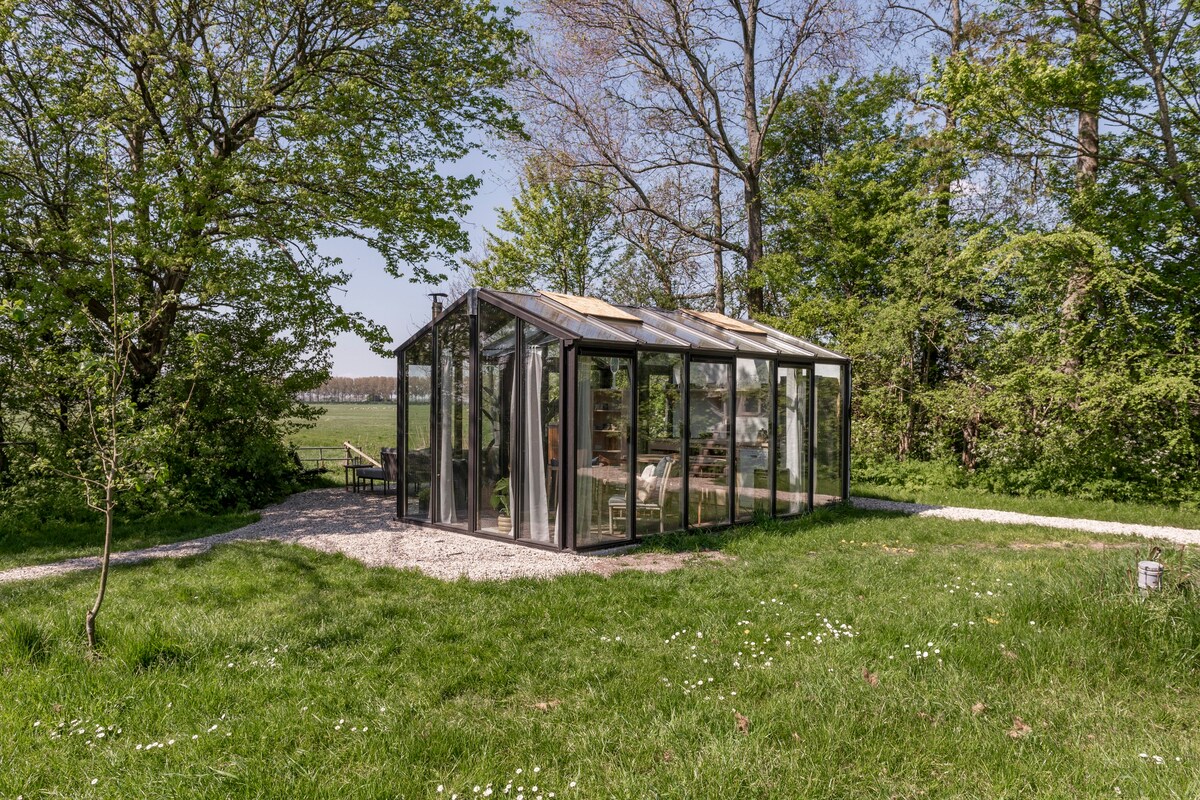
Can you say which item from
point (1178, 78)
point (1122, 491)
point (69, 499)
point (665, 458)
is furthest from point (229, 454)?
point (1178, 78)

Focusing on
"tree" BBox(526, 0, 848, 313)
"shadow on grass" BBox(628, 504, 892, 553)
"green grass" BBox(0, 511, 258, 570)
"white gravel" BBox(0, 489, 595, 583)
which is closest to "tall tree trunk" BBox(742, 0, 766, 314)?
"tree" BBox(526, 0, 848, 313)

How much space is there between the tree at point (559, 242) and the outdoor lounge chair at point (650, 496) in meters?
12.4

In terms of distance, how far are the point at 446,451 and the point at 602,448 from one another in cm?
232

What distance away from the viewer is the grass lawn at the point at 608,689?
3.04m

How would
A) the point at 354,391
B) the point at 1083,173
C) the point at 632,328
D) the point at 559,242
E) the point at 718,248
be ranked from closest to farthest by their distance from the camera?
the point at 632,328 → the point at 1083,173 → the point at 718,248 → the point at 354,391 → the point at 559,242

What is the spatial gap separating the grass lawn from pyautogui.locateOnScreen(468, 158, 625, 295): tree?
15.1 metres

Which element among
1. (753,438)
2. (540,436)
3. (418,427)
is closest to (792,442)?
(753,438)

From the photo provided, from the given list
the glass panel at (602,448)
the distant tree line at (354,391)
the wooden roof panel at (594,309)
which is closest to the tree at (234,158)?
the distant tree line at (354,391)

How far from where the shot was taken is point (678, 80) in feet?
54.9

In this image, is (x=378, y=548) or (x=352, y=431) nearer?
(x=378, y=548)

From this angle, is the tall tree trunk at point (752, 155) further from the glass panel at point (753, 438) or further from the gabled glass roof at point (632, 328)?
the glass panel at point (753, 438)

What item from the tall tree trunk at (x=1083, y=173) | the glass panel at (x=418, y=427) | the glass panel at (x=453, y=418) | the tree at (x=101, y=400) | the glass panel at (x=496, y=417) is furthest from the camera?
the tall tree trunk at (x=1083, y=173)

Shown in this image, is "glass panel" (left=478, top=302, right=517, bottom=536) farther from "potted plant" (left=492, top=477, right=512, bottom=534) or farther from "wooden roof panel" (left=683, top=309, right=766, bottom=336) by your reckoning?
"wooden roof panel" (left=683, top=309, right=766, bottom=336)

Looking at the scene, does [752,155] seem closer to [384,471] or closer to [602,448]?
[384,471]
